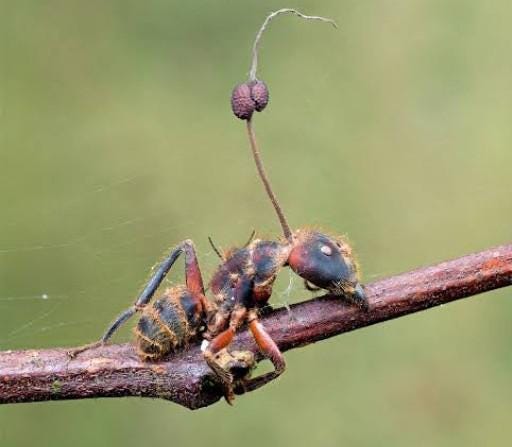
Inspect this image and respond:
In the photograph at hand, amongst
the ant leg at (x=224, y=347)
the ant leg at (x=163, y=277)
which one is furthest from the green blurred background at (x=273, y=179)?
the ant leg at (x=224, y=347)

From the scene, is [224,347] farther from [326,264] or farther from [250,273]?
[326,264]

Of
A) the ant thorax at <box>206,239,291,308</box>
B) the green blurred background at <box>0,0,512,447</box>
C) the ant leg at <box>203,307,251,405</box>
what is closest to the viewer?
the ant leg at <box>203,307,251,405</box>

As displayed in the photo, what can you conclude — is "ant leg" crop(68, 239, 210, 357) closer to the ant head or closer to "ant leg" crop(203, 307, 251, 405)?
"ant leg" crop(203, 307, 251, 405)

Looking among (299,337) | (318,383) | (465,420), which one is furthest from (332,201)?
(299,337)

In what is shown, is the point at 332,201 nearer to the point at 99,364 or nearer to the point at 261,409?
the point at 261,409

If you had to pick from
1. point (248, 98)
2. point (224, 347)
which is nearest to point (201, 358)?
point (224, 347)

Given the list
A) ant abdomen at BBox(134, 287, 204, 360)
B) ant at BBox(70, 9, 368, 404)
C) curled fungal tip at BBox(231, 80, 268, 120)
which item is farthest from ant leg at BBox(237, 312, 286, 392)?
curled fungal tip at BBox(231, 80, 268, 120)

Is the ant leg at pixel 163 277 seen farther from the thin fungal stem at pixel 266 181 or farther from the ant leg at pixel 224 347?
the thin fungal stem at pixel 266 181
